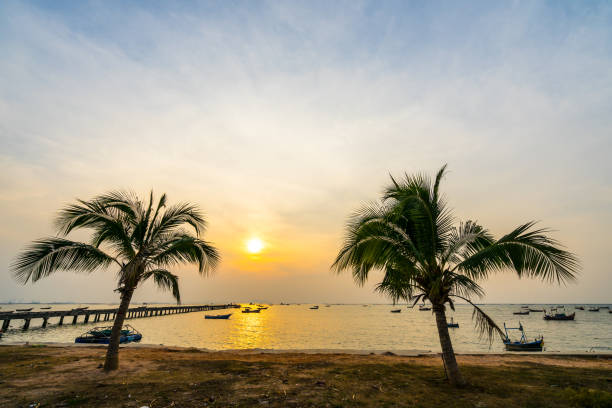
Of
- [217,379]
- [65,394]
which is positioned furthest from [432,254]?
[65,394]

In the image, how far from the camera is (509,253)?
361 inches

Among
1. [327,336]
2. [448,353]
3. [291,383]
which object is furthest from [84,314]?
[448,353]

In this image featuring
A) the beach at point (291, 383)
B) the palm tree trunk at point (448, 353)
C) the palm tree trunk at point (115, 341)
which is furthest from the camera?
the palm tree trunk at point (115, 341)

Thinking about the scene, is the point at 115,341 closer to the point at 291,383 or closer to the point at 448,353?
the point at 291,383

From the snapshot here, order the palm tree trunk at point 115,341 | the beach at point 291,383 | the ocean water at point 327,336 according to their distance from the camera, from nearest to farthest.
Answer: the beach at point 291,383
the palm tree trunk at point 115,341
the ocean water at point 327,336

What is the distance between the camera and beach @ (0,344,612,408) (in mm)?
7738

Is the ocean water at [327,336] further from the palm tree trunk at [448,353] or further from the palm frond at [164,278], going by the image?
the palm frond at [164,278]

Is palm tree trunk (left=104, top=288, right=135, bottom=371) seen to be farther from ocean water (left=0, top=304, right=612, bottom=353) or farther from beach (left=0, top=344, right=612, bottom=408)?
ocean water (left=0, top=304, right=612, bottom=353)

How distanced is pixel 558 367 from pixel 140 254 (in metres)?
19.0

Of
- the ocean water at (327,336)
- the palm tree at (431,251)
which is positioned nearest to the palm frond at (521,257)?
the palm tree at (431,251)

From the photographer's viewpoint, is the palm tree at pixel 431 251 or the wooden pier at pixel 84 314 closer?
the palm tree at pixel 431 251

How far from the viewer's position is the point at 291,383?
9578mm

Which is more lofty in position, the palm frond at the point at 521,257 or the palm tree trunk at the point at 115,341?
the palm frond at the point at 521,257

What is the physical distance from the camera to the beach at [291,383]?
774 cm
